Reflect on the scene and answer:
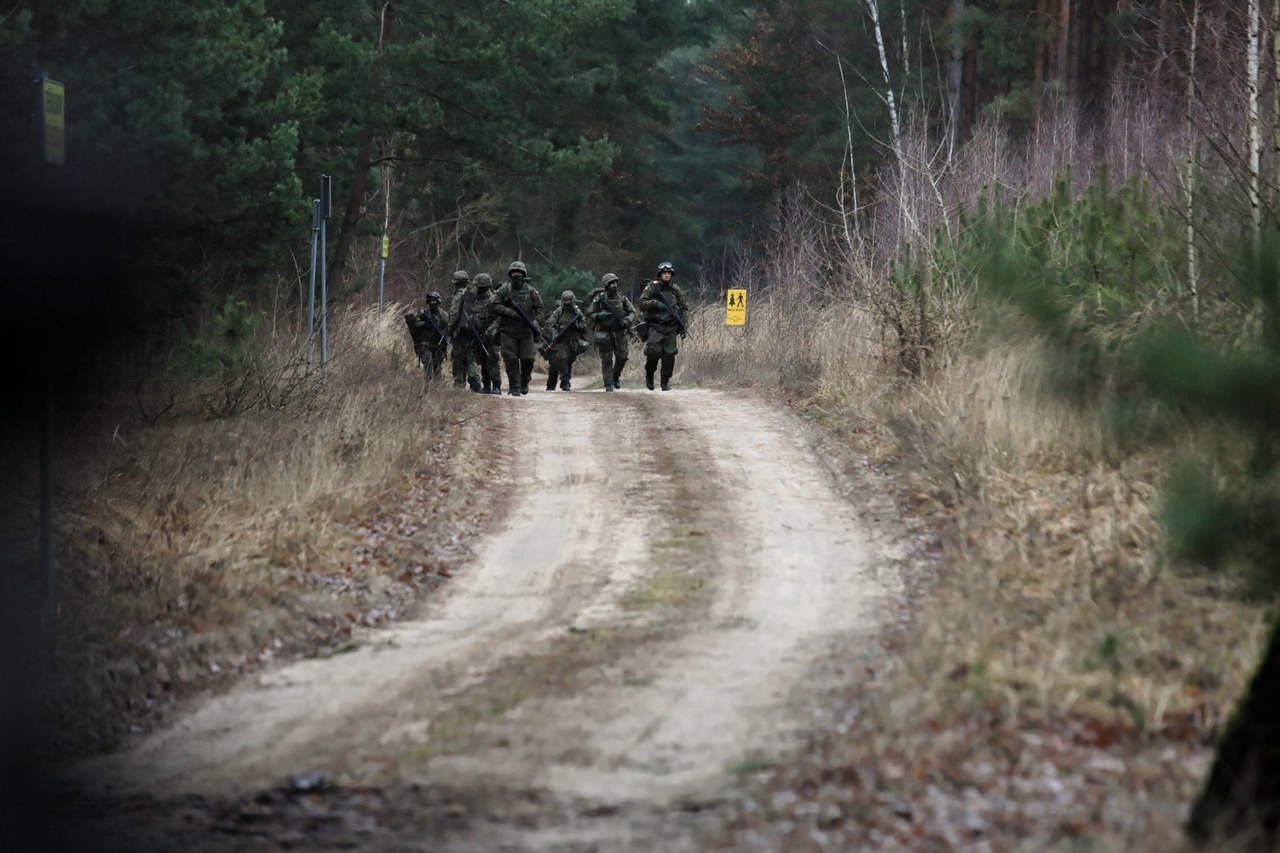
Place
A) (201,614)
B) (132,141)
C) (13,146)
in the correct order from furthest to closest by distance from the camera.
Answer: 1. (132,141)
2. (13,146)
3. (201,614)

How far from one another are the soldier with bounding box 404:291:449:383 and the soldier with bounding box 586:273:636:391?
2237 millimetres

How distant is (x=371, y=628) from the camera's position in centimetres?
895

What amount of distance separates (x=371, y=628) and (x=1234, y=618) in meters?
4.81

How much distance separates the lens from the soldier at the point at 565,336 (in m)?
22.4

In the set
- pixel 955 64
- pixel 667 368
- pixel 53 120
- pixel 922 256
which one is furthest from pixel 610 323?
pixel 53 120

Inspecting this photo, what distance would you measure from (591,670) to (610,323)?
14.7 meters

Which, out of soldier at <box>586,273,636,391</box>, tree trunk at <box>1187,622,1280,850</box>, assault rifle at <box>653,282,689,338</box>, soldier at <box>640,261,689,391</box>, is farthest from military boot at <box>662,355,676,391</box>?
tree trunk at <box>1187,622,1280,850</box>

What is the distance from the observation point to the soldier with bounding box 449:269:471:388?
2102 centimetres

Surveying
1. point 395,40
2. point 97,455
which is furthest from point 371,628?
point 395,40

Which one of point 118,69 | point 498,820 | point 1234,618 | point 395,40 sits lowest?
point 498,820

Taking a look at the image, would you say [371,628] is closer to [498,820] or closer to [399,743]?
[399,743]

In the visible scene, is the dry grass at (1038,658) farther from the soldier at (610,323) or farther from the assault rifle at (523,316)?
the soldier at (610,323)

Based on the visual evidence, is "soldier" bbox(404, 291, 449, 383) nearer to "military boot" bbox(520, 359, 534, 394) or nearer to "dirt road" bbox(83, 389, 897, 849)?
"military boot" bbox(520, 359, 534, 394)

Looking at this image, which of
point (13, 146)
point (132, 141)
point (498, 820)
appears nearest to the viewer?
point (498, 820)
